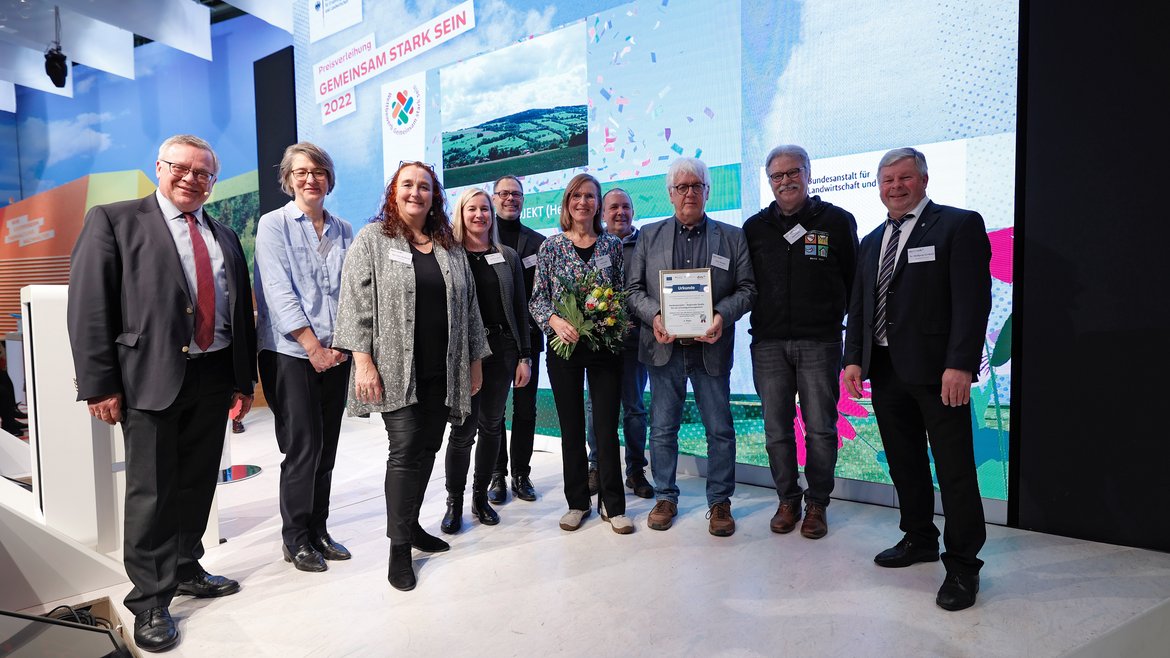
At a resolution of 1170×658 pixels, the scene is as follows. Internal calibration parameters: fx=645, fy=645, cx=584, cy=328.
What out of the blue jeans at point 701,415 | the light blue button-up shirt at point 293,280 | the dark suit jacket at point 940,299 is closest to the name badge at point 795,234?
the dark suit jacket at point 940,299

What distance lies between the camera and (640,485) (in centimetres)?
403

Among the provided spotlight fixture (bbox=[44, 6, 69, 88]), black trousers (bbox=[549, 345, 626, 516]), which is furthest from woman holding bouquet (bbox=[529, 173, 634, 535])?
spotlight fixture (bbox=[44, 6, 69, 88])

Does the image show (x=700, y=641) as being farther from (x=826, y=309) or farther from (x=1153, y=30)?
(x=1153, y=30)

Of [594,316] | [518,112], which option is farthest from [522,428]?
[518,112]

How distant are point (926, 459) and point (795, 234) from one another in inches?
47.0

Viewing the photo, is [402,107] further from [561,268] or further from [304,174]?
[561,268]

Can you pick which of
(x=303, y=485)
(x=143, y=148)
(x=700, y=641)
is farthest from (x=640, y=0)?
(x=143, y=148)

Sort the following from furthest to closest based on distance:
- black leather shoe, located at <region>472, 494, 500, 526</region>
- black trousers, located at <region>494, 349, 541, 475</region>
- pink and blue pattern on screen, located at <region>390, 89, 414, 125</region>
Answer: pink and blue pattern on screen, located at <region>390, 89, 414, 125</region> → black trousers, located at <region>494, 349, 541, 475</region> → black leather shoe, located at <region>472, 494, 500, 526</region>

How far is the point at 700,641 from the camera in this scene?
2.28m

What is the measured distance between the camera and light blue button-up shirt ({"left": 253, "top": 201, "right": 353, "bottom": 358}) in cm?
282

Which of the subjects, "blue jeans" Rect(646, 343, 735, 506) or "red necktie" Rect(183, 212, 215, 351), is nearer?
"red necktie" Rect(183, 212, 215, 351)

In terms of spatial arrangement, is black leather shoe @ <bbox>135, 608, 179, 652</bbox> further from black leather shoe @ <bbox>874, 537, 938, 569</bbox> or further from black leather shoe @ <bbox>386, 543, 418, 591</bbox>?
black leather shoe @ <bbox>874, 537, 938, 569</bbox>

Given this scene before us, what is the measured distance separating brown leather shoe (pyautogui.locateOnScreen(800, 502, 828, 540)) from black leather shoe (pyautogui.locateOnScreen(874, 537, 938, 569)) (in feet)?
1.16

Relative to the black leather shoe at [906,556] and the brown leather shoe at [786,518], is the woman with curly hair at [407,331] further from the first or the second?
the black leather shoe at [906,556]
